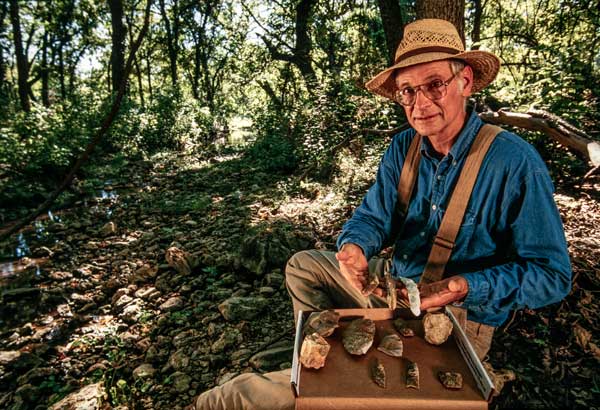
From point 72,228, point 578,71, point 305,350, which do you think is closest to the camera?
point 305,350

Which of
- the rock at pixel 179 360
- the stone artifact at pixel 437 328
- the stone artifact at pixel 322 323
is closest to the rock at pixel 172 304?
the rock at pixel 179 360

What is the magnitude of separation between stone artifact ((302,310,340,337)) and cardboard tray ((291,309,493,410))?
0.03m

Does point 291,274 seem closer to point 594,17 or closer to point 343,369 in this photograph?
point 343,369

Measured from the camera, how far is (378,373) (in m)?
1.30

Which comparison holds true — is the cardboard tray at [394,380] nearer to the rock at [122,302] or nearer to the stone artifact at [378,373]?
the stone artifact at [378,373]

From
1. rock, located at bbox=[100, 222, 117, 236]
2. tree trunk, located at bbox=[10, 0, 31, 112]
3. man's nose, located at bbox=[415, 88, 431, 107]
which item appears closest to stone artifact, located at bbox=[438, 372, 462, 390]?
man's nose, located at bbox=[415, 88, 431, 107]

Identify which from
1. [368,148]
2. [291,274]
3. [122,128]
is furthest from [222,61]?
[291,274]

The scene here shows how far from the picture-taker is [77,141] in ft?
30.1

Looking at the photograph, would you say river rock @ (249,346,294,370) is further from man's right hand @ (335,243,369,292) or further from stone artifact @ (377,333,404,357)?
stone artifact @ (377,333,404,357)

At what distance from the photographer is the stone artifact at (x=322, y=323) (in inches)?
58.7

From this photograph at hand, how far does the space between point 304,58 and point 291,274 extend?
10.0 meters

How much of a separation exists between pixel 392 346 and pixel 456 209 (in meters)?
0.78

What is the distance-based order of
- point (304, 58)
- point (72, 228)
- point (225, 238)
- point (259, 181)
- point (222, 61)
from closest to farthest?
point (225, 238) → point (72, 228) → point (259, 181) → point (304, 58) → point (222, 61)

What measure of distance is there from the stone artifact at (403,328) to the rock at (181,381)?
5.91 ft
